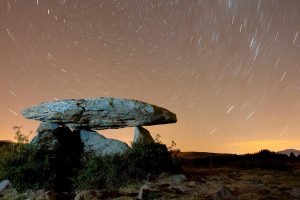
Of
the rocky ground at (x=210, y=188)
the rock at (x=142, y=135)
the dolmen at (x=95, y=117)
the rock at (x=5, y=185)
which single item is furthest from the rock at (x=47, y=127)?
the rocky ground at (x=210, y=188)

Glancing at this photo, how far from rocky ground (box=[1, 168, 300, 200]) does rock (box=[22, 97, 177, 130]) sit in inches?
161

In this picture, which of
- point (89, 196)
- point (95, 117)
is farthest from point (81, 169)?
point (89, 196)

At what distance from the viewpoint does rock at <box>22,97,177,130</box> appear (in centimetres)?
1947

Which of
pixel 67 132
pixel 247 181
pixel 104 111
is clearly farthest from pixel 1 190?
pixel 247 181

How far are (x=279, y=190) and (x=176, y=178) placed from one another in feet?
12.6

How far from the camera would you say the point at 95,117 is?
65.4ft

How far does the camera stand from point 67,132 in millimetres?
20078

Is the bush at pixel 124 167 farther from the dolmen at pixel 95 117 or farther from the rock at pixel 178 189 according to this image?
the dolmen at pixel 95 117

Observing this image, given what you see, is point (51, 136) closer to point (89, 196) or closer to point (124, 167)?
point (124, 167)

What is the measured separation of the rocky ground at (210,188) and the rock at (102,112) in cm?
409

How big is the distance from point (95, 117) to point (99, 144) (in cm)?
138

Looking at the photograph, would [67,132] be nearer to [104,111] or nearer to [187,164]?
[104,111]

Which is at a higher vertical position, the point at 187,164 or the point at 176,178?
the point at 187,164

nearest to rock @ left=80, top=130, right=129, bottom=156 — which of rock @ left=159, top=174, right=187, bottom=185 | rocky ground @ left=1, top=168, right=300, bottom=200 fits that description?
rock @ left=159, top=174, right=187, bottom=185
